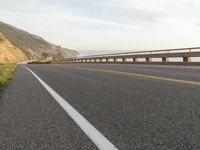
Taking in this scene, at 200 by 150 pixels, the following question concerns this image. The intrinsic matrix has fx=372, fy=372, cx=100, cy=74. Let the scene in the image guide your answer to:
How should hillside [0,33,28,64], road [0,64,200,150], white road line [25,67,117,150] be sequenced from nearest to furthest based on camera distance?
white road line [25,67,117,150] → road [0,64,200,150] → hillside [0,33,28,64]

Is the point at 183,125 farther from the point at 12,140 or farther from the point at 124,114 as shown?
the point at 12,140

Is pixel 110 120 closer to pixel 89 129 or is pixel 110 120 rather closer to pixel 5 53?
pixel 89 129

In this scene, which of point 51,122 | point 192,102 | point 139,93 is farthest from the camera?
point 139,93

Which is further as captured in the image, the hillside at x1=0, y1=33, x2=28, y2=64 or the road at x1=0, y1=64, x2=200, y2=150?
the hillside at x1=0, y1=33, x2=28, y2=64

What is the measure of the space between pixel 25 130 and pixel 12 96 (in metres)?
4.05

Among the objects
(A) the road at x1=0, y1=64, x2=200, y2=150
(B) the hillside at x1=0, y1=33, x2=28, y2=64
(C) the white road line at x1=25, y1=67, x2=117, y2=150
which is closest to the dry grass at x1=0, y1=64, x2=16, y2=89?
(A) the road at x1=0, y1=64, x2=200, y2=150

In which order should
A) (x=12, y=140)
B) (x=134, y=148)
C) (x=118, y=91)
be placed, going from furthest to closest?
(x=118, y=91) → (x=12, y=140) → (x=134, y=148)

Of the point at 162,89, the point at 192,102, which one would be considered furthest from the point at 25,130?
the point at 162,89

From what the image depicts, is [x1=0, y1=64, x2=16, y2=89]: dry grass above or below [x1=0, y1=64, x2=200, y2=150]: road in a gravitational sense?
below

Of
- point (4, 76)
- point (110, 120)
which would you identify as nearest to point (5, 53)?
point (4, 76)

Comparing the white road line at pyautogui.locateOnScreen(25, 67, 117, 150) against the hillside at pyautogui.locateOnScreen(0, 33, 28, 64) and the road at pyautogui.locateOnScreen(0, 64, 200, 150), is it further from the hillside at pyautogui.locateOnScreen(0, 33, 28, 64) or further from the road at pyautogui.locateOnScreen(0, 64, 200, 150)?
the hillside at pyautogui.locateOnScreen(0, 33, 28, 64)

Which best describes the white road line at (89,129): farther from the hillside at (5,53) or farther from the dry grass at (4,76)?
the hillside at (5,53)

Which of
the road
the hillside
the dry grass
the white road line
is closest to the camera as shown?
the white road line

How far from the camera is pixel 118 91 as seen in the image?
347 inches
